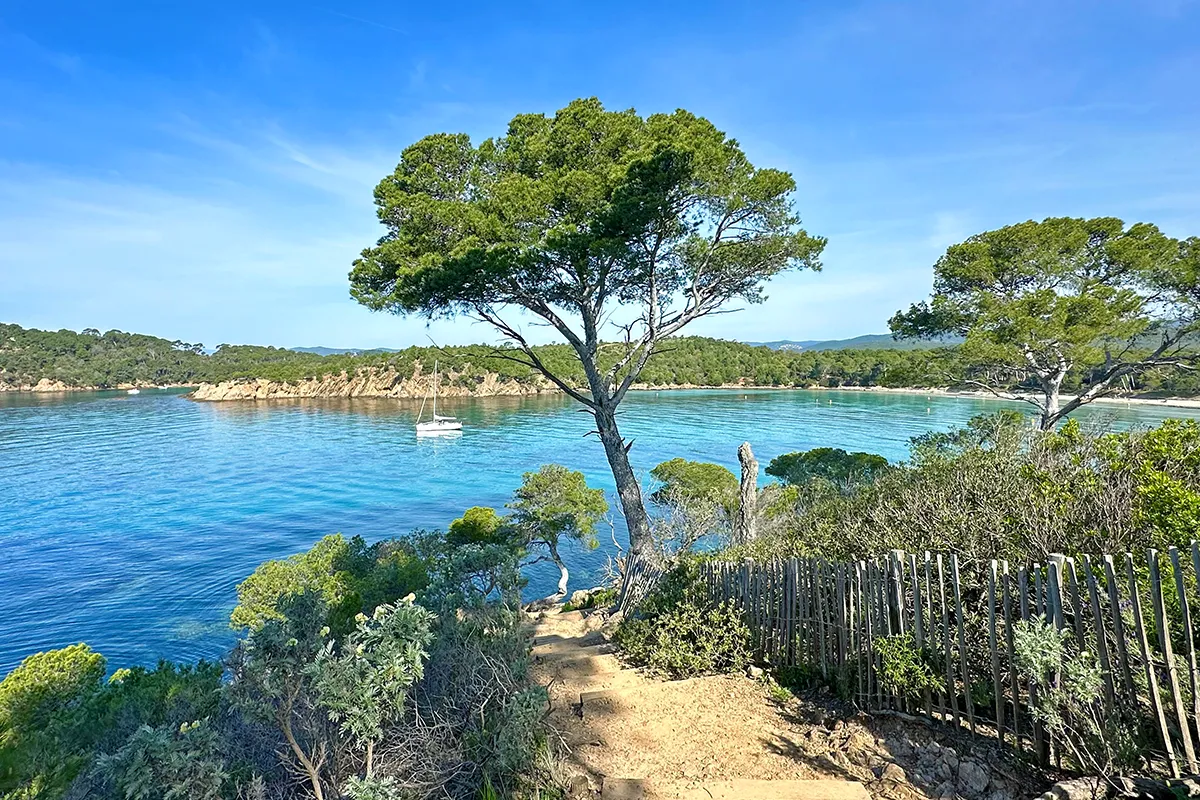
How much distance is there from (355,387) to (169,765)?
306 ft

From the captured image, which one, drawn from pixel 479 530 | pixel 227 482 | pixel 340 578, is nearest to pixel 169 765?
pixel 340 578

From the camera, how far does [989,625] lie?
3367 mm

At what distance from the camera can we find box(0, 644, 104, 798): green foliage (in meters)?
6.66

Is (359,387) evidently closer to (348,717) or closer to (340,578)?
(340,578)

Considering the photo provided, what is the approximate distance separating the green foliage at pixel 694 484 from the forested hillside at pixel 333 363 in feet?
122

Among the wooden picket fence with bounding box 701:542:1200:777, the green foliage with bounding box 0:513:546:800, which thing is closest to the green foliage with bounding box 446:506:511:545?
the green foliage with bounding box 0:513:546:800

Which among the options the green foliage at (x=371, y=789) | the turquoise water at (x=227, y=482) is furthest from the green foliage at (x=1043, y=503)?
the green foliage at (x=371, y=789)

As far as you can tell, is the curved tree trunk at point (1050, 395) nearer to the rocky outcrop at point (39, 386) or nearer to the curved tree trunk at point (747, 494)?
the curved tree trunk at point (747, 494)

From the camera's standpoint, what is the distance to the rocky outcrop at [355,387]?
88.0 m

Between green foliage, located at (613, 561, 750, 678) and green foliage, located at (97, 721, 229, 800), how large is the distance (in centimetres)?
377

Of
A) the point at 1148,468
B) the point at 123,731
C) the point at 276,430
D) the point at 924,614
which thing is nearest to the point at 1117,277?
the point at 1148,468

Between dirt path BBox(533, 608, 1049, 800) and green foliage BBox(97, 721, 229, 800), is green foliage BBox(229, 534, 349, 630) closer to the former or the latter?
dirt path BBox(533, 608, 1049, 800)

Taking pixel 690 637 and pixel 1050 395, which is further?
pixel 1050 395

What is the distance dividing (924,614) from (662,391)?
97166mm
